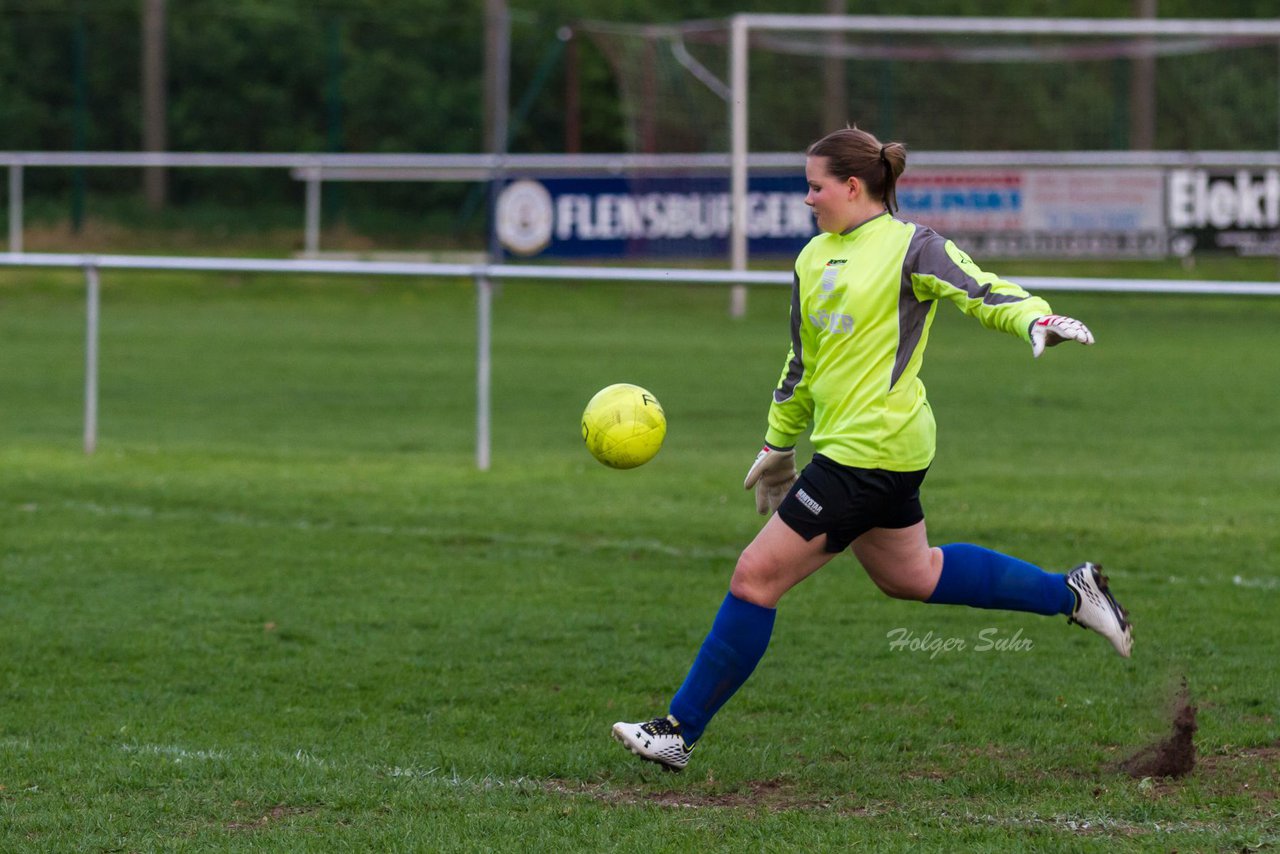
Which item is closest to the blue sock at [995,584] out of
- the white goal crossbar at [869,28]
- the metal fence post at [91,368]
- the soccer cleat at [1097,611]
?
the soccer cleat at [1097,611]

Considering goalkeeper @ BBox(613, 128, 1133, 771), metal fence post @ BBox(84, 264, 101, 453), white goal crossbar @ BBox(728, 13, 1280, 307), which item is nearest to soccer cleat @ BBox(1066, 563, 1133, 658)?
goalkeeper @ BBox(613, 128, 1133, 771)

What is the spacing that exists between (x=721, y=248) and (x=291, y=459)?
11.9m

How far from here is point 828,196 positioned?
4.84m

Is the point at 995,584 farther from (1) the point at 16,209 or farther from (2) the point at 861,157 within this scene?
(1) the point at 16,209

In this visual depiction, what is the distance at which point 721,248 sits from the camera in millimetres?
22312

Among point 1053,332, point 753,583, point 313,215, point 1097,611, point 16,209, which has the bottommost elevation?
point 1097,611

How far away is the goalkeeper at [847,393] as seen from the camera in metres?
4.75

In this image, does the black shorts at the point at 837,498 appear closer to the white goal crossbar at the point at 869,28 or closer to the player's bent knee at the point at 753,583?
the player's bent knee at the point at 753,583

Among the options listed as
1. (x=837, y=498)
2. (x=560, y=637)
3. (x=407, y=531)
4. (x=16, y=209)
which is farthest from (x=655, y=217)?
(x=837, y=498)

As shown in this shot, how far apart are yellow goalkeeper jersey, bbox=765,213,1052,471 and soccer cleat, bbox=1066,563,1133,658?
809 millimetres

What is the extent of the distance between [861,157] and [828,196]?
0.45ft

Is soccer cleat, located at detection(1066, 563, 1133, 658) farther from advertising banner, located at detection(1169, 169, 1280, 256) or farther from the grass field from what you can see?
advertising banner, located at detection(1169, 169, 1280, 256)

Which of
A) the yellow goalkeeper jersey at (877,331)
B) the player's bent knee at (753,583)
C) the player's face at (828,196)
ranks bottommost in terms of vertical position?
the player's bent knee at (753,583)

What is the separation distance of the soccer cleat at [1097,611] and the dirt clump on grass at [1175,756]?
42 centimetres
